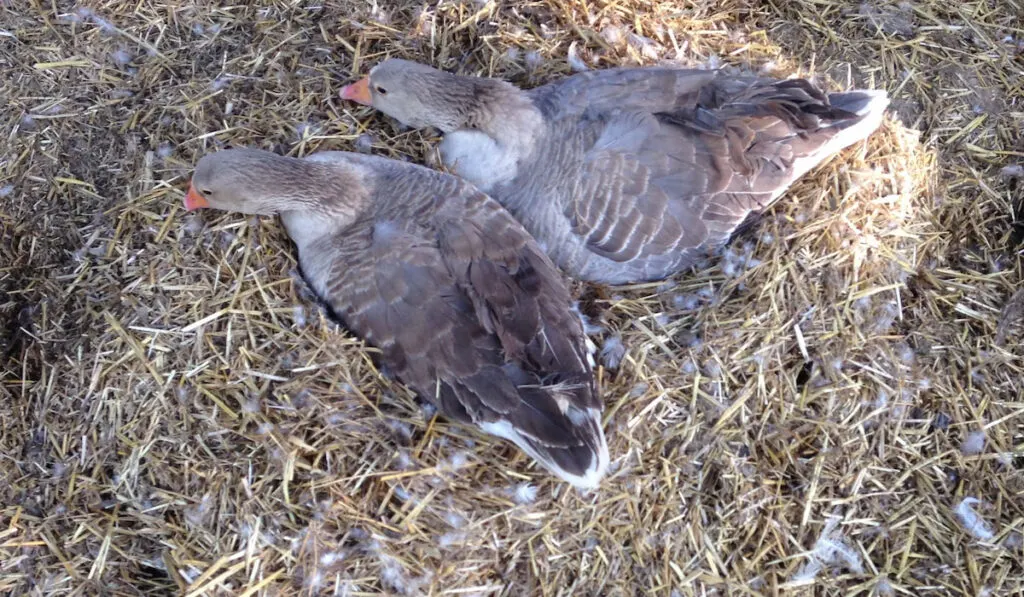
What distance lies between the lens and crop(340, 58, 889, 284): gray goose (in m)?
3.03

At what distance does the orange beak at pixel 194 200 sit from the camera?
9.85 ft

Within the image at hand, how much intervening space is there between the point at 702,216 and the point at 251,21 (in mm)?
2403

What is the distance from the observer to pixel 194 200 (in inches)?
118

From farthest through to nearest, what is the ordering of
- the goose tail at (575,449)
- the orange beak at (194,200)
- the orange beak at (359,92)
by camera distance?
the orange beak at (359,92)
the orange beak at (194,200)
the goose tail at (575,449)

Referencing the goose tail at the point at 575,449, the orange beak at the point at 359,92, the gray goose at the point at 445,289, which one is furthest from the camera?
the orange beak at the point at 359,92

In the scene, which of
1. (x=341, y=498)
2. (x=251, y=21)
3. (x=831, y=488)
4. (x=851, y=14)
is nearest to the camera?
(x=341, y=498)

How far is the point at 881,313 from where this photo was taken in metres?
3.11

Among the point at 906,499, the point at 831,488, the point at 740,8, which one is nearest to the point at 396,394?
the point at 831,488

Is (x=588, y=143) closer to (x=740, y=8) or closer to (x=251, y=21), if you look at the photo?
(x=740, y=8)

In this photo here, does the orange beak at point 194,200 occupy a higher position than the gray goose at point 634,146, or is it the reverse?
the gray goose at point 634,146

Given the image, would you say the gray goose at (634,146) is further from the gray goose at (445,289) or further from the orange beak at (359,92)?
the gray goose at (445,289)

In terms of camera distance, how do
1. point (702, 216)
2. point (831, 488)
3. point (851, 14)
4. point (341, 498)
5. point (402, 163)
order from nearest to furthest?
point (341, 498)
point (831, 488)
point (702, 216)
point (402, 163)
point (851, 14)

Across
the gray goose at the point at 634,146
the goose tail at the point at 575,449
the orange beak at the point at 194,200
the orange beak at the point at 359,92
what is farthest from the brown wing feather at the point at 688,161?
the orange beak at the point at 194,200

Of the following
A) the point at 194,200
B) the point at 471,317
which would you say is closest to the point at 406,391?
the point at 471,317
